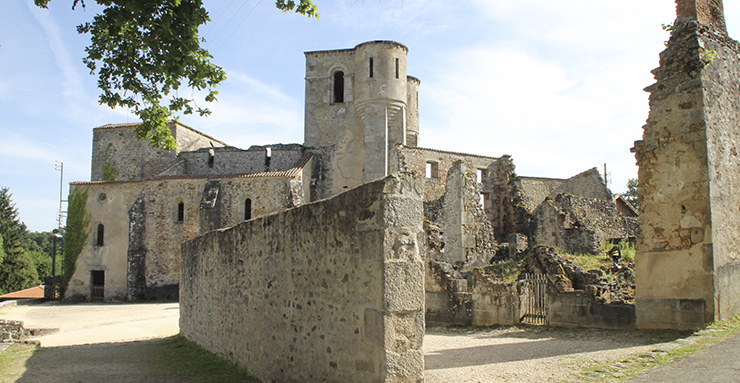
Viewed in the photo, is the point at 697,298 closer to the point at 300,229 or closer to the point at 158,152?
the point at 300,229

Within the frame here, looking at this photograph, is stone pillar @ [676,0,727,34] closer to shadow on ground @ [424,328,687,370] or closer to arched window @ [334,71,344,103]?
shadow on ground @ [424,328,687,370]

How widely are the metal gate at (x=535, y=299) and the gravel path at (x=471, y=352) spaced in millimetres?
570

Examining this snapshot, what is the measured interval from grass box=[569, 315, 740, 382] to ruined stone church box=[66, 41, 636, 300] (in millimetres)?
15803

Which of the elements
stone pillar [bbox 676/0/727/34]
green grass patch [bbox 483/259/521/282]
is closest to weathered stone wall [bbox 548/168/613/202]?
green grass patch [bbox 483/259/521/282]

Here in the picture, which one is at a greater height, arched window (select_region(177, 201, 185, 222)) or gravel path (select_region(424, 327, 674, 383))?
arched window (select_region(177, 201, 185, 222))

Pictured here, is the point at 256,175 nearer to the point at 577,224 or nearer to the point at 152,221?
the point at 152,221

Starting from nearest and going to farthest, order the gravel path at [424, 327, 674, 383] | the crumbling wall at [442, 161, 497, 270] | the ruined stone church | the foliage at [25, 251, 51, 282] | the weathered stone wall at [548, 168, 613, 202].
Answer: the gravel path at [424, 327, 674, 383] < the crumbling wall at [442, 161, 497, 270] < the ruined stone church < the weathered stone wall at [548, 168, 613, 202] < the foliage at [25, 251, 51, 282]

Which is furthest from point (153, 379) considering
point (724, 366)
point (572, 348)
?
point (724, 366)

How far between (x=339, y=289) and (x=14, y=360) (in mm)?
8565

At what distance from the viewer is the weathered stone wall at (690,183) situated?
31.5ft

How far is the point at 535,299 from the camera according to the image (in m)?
12.7

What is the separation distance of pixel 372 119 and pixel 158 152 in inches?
586

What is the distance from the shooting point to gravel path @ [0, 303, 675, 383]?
24.8 feet

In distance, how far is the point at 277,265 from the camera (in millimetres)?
7465
